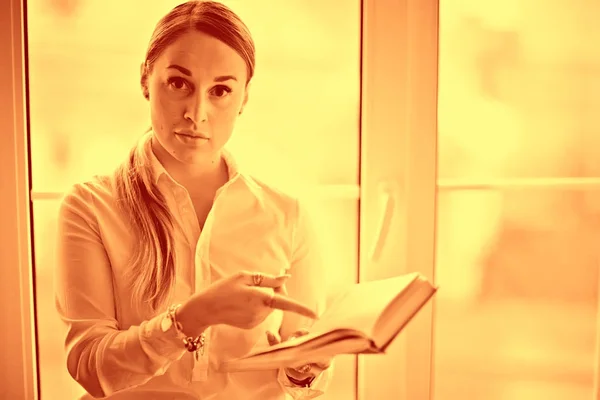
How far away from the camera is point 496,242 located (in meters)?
1.31

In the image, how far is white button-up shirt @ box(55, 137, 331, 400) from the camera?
102 centimetres

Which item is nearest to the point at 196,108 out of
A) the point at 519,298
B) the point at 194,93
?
→ the point at 194,93

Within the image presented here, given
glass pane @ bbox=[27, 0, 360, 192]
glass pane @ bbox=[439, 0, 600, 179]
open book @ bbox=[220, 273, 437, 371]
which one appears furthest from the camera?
glass pane @ bbox=[439, 0, 600, 179]

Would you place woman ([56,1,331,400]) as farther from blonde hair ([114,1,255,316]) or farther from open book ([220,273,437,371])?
open book ([220,273,437,371])

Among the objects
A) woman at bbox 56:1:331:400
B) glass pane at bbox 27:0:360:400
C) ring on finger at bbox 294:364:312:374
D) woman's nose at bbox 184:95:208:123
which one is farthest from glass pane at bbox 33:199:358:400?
woman's nose at bbox 184:95:208:123

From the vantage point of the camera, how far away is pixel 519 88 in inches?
51.1

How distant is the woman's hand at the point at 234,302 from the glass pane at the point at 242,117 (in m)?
0.32

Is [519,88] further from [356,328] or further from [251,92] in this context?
[356,328]

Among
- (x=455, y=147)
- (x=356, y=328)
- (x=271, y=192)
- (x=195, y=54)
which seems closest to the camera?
(x=356, y=328)

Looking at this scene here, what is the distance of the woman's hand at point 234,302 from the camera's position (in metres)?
0.95

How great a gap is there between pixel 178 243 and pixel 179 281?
0.08 metres

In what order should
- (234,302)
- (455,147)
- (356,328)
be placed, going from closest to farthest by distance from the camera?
1. (356,328)
2. (234,302)
3. (455,147)

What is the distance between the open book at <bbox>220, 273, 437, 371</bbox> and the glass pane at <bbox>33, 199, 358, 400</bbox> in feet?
0.86

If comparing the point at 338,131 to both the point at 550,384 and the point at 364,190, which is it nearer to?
the point at 364,190
